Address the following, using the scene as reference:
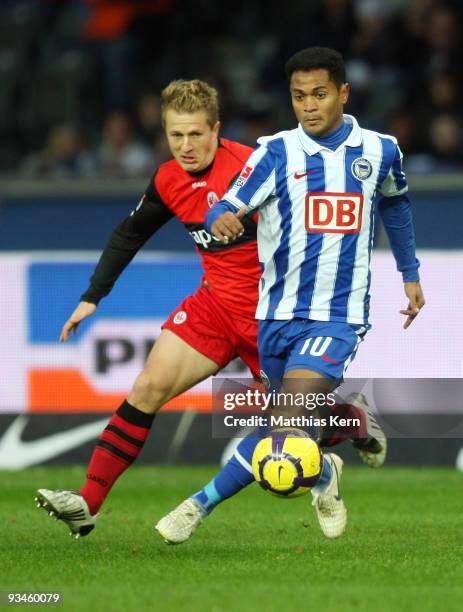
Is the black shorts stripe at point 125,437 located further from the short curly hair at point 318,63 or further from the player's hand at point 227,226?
the short curly hair at point 318,63

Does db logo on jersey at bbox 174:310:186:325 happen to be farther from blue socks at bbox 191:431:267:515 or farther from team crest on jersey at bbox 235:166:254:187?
team crest on jersey at bbox 235:166:254:187

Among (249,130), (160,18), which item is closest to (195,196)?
(249,130)

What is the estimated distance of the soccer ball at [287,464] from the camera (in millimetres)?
Result: 5773

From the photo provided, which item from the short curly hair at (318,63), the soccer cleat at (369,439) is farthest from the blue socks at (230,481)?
the short curly hair at (318,63)

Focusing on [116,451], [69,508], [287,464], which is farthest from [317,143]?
[69,508]

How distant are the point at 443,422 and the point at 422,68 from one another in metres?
4.32

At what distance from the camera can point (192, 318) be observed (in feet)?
22.4

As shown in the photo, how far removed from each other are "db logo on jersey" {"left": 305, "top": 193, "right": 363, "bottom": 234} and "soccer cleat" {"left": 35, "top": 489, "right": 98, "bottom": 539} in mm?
1672

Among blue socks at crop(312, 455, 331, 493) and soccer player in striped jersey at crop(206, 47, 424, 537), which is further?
blue socks at crop(312, 455, 331, 493)

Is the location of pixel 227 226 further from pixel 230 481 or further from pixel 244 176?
pixel 230 481

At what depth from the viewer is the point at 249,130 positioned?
1232 centimetres

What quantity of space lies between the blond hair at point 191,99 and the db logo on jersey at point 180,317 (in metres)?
0.92

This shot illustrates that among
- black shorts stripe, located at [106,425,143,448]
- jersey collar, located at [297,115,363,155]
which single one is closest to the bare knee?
black shorts stripe, located at [106,425,143,448]

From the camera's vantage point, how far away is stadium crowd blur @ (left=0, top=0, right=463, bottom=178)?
12633mm
